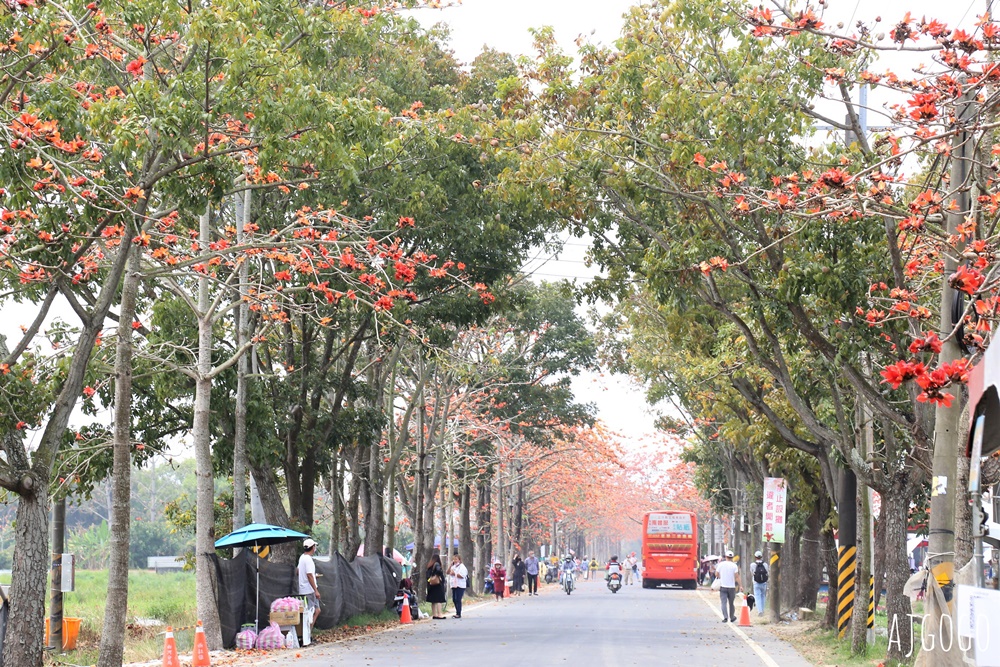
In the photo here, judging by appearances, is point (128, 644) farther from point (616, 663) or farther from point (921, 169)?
point (921, 169)

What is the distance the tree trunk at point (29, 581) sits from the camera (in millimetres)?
13734

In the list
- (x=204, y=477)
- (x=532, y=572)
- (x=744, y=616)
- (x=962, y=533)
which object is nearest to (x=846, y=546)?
(x=744, y=616)

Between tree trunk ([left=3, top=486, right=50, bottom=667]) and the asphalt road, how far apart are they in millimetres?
4189

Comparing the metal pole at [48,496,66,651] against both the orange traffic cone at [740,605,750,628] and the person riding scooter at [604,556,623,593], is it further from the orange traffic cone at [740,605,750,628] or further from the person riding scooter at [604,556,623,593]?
the person riding scooter at [604,556,623,593]

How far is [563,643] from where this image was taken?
2134 cm

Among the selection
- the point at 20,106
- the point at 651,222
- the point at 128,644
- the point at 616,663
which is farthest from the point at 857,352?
the point at 128,644

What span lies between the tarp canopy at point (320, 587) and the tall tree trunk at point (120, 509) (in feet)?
17.8

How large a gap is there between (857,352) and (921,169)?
4541mm

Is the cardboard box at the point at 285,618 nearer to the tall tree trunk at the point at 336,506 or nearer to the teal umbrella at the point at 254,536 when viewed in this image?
the teal umbrella at the point at 254,536

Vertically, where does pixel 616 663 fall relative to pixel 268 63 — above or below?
below

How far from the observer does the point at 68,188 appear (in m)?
12.3

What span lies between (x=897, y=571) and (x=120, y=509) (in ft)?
36.3

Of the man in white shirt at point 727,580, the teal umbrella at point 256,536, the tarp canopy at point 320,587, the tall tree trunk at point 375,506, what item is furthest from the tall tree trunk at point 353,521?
the teal umbrella at point 256,536

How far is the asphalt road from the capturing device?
58.8ft
